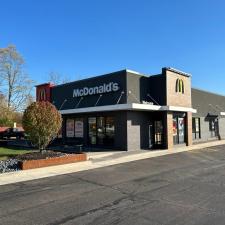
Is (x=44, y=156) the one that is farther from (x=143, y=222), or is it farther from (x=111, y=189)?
(x=143, y=222)

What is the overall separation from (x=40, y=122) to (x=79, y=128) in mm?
10792

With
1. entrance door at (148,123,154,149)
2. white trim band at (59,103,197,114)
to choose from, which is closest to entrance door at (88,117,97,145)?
white trim band at (59,103,197,114)

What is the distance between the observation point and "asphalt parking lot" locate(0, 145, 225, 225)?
718 centimetres

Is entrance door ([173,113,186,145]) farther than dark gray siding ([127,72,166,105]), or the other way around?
entrance door ([173,113,186,145])

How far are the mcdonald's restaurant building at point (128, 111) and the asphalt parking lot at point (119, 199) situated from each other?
9256 mm

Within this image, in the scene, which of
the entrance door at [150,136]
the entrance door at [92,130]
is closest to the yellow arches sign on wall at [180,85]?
the entrance door at [150,136]

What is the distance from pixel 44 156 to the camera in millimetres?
15664

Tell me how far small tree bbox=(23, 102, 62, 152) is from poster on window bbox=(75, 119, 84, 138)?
992 centimetres

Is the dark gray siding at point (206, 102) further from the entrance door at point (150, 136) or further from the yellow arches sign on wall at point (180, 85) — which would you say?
the entrance door at point (150, 136)

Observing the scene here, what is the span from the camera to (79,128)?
88.7 feet

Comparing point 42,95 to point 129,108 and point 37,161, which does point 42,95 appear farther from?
point 37,161

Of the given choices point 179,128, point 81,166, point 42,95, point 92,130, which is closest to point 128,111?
point 92,130

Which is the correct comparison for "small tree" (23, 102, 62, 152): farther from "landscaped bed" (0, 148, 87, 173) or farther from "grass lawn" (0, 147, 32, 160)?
"grass lawn" (0, 147, 32, 160)

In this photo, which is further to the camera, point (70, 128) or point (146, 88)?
point (70, 128)
